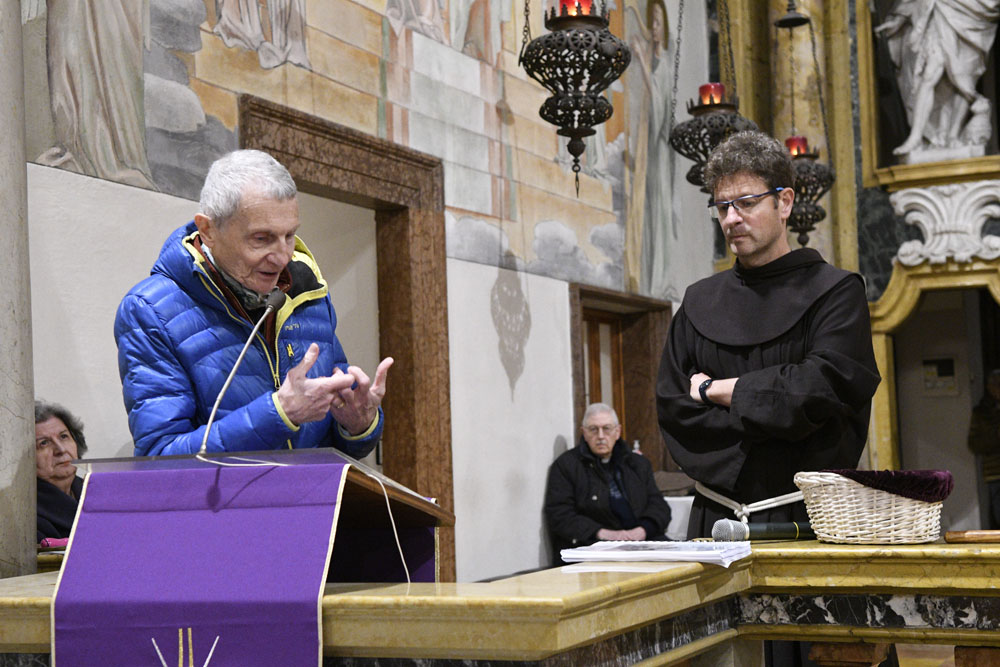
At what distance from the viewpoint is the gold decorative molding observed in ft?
35.9

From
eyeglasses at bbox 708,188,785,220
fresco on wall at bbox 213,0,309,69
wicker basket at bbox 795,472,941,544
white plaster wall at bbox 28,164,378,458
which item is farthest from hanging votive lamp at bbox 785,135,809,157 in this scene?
wicker basket at bbox 795,472,941,544

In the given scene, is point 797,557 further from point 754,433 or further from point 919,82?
point 919,82

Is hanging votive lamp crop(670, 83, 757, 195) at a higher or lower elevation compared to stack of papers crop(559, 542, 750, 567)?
higher

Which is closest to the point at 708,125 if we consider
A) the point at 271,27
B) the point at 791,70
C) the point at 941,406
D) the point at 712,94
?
the point at 712,94

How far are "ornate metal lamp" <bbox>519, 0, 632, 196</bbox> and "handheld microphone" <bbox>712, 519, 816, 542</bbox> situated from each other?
412 centimetres

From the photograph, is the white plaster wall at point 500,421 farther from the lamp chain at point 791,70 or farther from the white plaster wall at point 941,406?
the white plaster wall at point 941,406

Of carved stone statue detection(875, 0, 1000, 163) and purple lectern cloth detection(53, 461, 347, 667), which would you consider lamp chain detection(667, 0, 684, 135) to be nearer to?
carved stone statue detection(875, 0, 1000, 163)

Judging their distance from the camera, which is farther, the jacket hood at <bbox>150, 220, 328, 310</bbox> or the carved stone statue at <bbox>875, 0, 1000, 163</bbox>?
the carved stone statue at <bbox>875, 0, 1000, 163</bbox>

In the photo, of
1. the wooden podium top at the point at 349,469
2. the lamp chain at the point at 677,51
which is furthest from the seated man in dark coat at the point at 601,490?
the wooden podium top at the point at 349,469

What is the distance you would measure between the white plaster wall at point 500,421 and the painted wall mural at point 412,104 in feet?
1.04

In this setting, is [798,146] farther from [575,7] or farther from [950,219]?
[575,7]

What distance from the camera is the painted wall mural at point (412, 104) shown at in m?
4.82

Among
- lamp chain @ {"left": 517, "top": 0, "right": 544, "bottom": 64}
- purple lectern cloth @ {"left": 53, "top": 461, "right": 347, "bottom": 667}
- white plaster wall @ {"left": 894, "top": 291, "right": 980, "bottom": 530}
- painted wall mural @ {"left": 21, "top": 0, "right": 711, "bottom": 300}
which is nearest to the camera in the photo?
purple lectern cloth @ {"left": 53, "top": 461, "right": 347, "bottom": 667}

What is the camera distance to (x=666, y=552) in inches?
99.6
